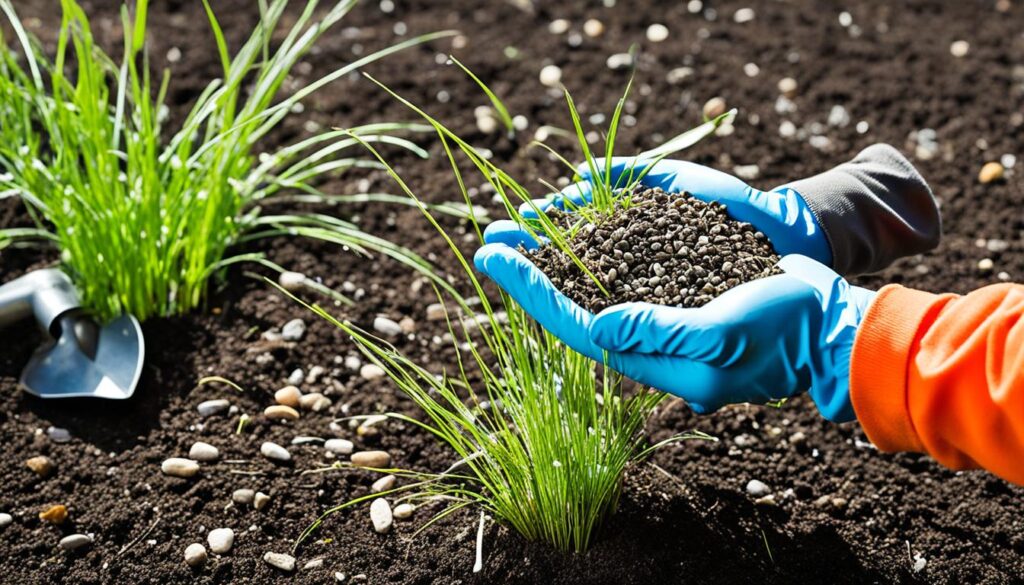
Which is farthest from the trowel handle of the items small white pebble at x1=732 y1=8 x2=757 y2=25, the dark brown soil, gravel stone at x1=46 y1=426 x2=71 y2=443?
small white pebble at x1=732 y1=8 x2=757 y2=25

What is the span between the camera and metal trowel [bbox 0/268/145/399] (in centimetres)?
213

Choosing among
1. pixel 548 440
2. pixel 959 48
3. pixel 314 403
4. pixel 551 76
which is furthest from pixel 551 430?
pixel 959 48

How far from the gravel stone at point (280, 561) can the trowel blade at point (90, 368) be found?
1.55 ft

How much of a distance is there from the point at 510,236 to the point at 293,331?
2.16ft

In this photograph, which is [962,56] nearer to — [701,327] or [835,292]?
[835,292]

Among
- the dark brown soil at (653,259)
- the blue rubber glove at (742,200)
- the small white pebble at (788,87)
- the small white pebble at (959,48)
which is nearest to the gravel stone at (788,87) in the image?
the small white pebble at (788,87)

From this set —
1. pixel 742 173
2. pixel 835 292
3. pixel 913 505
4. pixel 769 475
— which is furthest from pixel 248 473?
pixel 742 173

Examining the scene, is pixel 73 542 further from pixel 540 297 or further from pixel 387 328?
pixel 540 297

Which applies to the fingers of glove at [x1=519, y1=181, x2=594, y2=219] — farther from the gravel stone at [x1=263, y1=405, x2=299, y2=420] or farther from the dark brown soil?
the gravel stone at [x1=263, y1=405, x2=299, y2=420]

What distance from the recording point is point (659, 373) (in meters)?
1.66

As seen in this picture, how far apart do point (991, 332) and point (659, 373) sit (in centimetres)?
46

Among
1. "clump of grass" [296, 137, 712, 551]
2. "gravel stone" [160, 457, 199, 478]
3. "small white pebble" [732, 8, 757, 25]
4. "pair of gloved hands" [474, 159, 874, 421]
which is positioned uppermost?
"pair of gloved hands" [474, 159, 874, 421]

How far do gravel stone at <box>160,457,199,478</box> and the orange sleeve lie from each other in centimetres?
115

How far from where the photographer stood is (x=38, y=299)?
7.21 ft
